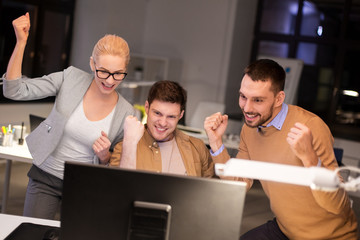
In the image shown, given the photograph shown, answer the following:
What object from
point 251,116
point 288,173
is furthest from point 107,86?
point 288,173

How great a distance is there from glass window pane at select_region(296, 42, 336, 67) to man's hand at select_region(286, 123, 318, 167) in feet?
23.4

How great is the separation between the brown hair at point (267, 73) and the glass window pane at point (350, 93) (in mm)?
6608

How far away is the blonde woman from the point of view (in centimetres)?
243

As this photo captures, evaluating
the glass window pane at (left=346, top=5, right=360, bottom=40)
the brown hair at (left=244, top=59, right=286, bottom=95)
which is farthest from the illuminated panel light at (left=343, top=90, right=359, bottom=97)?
the brown hair at (left=244, top=59, right=286, bottom=95)

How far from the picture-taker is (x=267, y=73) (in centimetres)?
225

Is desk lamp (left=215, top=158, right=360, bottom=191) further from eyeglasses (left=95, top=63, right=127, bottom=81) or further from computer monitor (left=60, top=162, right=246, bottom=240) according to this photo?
eyeglasses (left=95, top=63, right=127, bottom=81)

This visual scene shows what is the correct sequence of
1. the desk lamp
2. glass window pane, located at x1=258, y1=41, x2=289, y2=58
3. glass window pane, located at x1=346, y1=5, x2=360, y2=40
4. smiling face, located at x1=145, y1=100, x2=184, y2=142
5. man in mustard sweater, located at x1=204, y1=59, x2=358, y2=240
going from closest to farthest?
the desk lamp → man in mustard sweater, located at x1=204, y1=59, x2=358, y2=240 → smiling face, located at x1=145, y1=100, x2=184, y2=142 → glass window pane, located at x1=346, y1=5, x2=360, y2=40 → glass window pane, located at x1=258, y1=41, x2=289, y2=58

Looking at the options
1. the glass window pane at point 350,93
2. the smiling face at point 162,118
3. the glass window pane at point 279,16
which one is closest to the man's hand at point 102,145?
the smiling face at point 162,118

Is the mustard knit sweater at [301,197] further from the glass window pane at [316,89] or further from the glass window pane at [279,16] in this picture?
the glass window pane at [279,16]

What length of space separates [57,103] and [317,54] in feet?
22.9

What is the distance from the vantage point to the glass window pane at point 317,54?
863 centimetres

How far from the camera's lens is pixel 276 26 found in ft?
29.8

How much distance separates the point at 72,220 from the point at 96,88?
99 centimetres

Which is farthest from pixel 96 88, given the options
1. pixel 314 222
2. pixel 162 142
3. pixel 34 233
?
pixel 314 222
